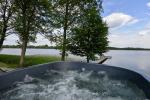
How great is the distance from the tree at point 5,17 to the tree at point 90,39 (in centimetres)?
939

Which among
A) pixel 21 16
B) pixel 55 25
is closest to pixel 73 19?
pixel 55 25

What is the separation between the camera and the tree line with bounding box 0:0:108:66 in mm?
42375

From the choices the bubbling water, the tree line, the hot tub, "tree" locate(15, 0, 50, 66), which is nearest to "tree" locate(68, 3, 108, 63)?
the tree line

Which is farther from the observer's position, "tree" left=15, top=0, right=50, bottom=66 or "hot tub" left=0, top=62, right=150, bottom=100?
"tree" left=15, top=0, right=50, bottom=66

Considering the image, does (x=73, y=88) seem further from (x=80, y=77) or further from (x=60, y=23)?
(x=60, y=23)

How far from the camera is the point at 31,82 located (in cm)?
759

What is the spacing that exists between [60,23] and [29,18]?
177 inches

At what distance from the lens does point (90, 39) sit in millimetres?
52500

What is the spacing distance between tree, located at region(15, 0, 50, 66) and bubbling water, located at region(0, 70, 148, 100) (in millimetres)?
34233

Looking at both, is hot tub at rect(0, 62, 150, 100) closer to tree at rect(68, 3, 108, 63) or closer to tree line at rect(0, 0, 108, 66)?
tree line at rect(0, 0, 108, 66)

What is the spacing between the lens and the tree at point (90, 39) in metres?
50.0

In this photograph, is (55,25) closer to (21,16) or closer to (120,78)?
(21,16)

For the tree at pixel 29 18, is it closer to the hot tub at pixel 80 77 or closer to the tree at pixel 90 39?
the tree at pixel 90 39

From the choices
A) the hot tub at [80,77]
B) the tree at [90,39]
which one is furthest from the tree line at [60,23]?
the hot tub at [80,77]
